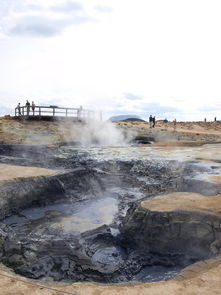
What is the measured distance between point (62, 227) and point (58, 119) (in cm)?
1862

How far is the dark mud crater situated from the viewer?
528 cm

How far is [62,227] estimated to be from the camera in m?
7.18

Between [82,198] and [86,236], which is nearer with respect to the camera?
[86,236]

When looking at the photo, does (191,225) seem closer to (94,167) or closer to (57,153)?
(94,167)

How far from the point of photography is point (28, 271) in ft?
16.6

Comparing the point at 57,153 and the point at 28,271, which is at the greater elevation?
the point at 57,153

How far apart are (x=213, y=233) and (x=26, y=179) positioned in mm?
5631

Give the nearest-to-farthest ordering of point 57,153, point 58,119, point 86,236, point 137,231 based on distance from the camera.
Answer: point 137,231
point 86,236
point 57,153
point 58,119

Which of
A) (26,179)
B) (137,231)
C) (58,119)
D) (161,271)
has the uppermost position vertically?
(58,119)

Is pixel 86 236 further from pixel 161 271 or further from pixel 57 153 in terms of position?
pixel 57 153

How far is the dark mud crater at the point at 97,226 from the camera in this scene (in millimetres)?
5277

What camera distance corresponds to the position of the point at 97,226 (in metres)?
7.26

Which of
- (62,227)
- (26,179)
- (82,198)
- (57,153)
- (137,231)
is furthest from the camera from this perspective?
(57,153)

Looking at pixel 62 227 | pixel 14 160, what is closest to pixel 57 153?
pixel 14 160
